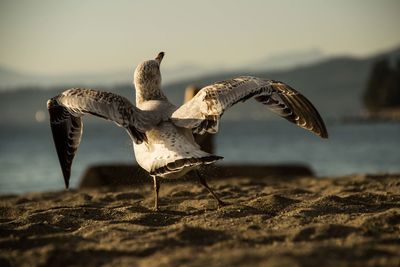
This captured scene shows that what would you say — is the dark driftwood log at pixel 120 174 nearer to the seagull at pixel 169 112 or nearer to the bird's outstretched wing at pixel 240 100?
the seagull at pixel 169 112

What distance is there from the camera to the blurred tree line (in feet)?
331

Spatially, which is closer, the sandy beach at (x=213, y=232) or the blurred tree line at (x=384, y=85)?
the sandy beach at (x=213, y=232)

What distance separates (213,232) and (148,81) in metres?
3.16

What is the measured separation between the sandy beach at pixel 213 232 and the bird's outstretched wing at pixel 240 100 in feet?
3.49

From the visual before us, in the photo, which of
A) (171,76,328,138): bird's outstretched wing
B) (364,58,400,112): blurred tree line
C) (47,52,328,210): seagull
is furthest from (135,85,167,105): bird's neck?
(364,58,400,112): blurred tree line

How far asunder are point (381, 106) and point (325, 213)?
103814 millimetres

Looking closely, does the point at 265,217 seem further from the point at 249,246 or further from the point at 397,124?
the point at 397,124

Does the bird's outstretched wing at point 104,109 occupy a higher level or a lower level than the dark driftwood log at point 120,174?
higher

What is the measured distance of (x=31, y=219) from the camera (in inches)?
284

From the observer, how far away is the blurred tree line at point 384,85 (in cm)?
10088

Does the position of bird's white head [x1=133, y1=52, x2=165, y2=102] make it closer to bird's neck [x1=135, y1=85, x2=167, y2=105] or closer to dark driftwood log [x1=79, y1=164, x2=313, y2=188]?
bird's neck [x1=135, y1=85, x2=167, y2=105]

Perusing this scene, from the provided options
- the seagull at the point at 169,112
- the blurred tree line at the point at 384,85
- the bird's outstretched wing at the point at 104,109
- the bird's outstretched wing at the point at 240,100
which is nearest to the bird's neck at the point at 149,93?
the seagull at the point at 169,112

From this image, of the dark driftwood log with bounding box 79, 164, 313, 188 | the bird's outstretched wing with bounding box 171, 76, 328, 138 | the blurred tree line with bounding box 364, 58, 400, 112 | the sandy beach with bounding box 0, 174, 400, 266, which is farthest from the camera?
the blurred tree line with bounding box 364, 58, 400, 112

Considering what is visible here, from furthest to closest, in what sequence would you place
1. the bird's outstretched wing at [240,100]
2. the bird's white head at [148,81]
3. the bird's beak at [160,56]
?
1. the bird's beak at [160,56]
2. the bird's white head at [148,81]
3. the bird's outstretched wing at [240,100]
